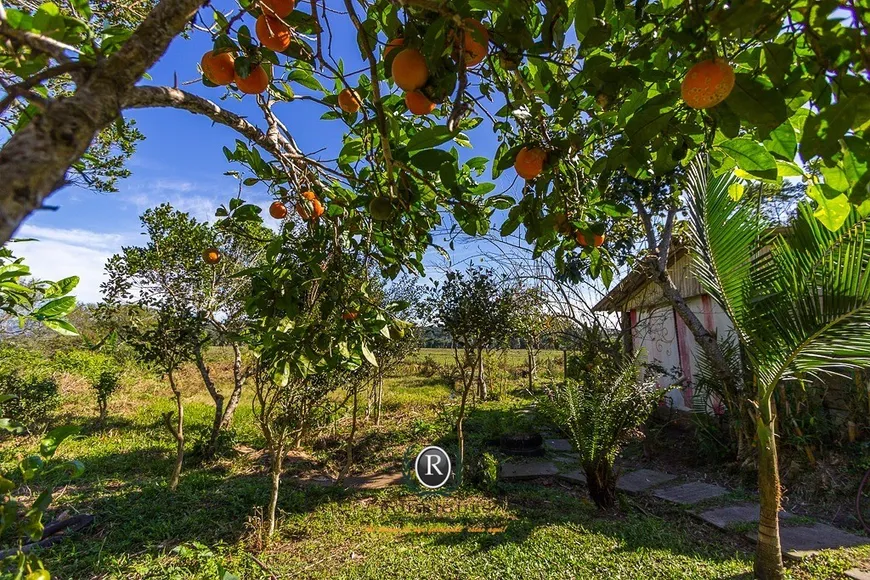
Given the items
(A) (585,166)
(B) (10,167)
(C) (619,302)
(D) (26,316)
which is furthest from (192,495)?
(C) (619,302)

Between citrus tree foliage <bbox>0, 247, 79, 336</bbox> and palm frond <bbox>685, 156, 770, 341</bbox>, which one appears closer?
citrus tree foliage <bbox>0, 247, 79, 336</bbox>

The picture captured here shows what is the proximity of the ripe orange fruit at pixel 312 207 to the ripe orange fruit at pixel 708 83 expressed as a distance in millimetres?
1240

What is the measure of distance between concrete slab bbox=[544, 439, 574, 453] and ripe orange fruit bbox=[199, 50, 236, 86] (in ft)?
20.0

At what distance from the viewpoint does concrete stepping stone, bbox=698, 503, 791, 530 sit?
3525 mm

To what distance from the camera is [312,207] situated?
168cm

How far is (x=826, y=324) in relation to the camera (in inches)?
85.1

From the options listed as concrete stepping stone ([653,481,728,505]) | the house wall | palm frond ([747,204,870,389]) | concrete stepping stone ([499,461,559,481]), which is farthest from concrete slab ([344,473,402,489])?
palm frond ([747,204,870,389])

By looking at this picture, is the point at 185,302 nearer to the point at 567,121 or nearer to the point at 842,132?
the point at 567,121

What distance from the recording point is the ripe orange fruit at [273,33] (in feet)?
3.36

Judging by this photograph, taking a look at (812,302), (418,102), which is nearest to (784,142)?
(418,102)

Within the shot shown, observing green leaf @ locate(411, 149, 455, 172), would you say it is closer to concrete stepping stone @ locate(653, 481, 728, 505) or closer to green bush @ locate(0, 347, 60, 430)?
concrete stepping stone @ locate(653, 481, 728, 505)

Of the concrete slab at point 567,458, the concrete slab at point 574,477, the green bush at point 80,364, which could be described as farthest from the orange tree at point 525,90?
the green bush at point 80,364

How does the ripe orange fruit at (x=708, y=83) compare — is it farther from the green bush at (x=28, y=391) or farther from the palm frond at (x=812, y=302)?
the green bush at (x=28, y=391)

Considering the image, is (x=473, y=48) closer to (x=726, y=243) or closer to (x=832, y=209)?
(x=832, y=209)
